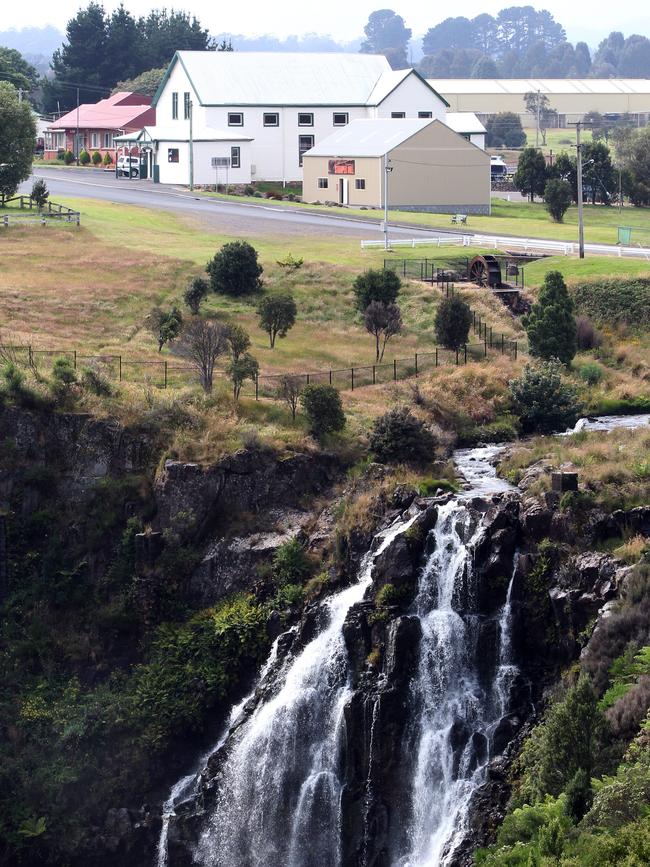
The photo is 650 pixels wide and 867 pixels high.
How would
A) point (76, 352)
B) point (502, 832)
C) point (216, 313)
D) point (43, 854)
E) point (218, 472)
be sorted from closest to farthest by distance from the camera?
1. point (502, 832)
2. point (43, 854)
3. point (218, 472)
4. point (76, 352)
5. point (216, 313)

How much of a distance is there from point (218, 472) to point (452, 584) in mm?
10898

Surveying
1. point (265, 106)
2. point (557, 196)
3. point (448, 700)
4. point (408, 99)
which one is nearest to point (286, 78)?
point (265, 106)

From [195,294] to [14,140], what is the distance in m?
26.8

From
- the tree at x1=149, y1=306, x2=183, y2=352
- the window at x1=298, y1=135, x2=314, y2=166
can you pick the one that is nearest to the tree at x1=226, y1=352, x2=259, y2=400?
the tree at x1=149, y1=306, x2=183, y2=352

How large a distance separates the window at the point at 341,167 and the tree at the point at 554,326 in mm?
46952

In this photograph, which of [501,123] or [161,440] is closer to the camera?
[161,440]

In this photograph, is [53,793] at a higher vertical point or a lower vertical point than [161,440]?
lower

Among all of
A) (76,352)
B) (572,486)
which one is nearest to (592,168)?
(76,352)

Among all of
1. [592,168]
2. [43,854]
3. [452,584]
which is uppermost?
[592,168]

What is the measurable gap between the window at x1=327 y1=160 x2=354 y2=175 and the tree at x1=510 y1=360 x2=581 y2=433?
5250 cm

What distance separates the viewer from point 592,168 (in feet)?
382

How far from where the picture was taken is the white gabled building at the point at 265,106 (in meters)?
122

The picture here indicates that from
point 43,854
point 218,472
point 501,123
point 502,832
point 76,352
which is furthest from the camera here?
point 501,123

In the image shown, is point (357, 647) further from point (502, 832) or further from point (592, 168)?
point (592, 168)
